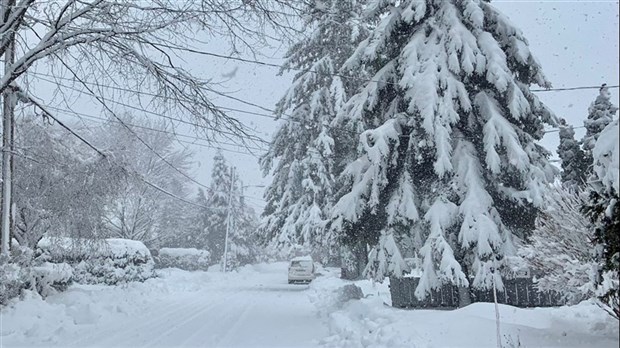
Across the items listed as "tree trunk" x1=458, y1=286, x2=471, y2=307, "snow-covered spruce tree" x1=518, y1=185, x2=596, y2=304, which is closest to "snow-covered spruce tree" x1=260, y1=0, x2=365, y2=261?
"tree trunk" x1=458, y1=286, x2=471, y2=307

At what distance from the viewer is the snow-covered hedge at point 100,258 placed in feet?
50.8

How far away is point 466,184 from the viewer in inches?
461

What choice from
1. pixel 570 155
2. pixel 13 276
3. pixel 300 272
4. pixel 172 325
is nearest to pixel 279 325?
pixel 172 325

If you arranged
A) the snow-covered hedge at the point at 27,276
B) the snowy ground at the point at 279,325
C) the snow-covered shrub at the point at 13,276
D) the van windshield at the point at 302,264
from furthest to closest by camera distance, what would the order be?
the van windshield at the point at 302,264
the snow-covered hedge at the point at 27,276
the snow-covered shrub at the point at 13,276
the snowy ground at the point at 279,325

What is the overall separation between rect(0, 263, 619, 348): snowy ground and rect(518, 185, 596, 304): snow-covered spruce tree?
0.63m

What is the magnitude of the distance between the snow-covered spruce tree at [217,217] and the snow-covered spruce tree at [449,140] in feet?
131

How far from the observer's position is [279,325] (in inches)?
454

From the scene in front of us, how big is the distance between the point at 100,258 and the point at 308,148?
9.73 meters

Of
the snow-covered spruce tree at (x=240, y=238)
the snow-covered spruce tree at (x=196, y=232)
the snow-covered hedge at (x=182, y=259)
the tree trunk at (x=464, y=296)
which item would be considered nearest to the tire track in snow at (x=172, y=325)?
the tree trunk at (x=464, y=296)

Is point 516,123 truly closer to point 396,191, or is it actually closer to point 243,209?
point 396,191

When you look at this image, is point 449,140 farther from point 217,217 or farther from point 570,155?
point 217,217

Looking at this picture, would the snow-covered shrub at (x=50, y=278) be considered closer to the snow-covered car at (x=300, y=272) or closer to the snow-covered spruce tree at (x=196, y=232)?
the snow-covered car at (x=300, y=272)

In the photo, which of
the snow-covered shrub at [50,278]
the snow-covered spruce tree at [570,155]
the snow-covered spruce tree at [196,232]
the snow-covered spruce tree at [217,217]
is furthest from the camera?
the snow-covered spruce tree at [196,232]

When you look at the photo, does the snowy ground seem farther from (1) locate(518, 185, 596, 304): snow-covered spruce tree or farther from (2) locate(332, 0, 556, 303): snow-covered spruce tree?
(2) locate(332, 0, 556, 303): snow-covered spruce tree
